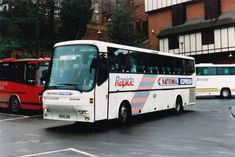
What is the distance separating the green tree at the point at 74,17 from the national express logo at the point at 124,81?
28219mm

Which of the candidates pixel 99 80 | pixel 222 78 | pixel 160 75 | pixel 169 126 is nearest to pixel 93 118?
pixel 99 80

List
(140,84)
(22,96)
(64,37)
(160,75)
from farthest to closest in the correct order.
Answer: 1. (64,37)
2. (22,96)
3. (160,75)
4. (140,84)

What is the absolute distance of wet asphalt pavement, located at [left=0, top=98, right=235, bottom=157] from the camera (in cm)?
994

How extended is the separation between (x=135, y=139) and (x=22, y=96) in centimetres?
987

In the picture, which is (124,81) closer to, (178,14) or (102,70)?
(102,70)

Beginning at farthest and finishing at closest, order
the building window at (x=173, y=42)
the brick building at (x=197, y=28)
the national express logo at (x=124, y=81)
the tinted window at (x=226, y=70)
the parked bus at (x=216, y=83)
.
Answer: the building window at (x=173, y=42) → the brick building at (x=197, y=28) → the tinted window at (x=226, y=70) → the parked bus at (x=216, y=83) → the national express logo at (x=124, y=81)

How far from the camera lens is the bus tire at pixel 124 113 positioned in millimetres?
15633

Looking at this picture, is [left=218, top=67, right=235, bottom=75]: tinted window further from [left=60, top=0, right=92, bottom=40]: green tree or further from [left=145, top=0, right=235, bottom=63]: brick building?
[left=60, top=0, right=92, bottom=40]: green tree

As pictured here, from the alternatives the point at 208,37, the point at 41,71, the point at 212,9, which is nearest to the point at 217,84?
the point at 208,37

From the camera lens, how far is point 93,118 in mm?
13711

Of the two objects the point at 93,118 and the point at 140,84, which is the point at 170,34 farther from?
the point at 93,118

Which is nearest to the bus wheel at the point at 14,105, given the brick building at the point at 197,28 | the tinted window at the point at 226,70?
the tinted window at the point at 226,70

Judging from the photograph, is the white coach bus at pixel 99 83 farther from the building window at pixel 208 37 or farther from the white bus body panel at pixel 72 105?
the building window at pixel 208 37

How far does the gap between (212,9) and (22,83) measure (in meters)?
28.6
